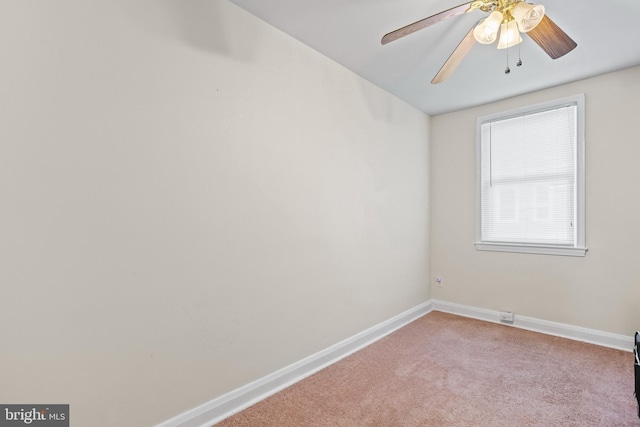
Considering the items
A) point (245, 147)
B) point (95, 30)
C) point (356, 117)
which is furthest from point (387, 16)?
point (95, 30)

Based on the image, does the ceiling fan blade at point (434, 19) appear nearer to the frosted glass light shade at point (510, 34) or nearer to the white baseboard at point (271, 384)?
the frosted glass light shade at point (510, 34)

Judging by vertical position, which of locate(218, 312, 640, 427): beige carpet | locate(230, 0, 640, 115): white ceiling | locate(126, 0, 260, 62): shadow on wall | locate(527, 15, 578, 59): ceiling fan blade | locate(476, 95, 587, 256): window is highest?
locate(230, 0, 640, 115): white ceiling

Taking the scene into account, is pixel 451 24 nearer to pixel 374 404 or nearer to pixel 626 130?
pixel 626 130

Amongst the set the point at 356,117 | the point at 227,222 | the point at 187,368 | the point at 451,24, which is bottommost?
the point at 187,368

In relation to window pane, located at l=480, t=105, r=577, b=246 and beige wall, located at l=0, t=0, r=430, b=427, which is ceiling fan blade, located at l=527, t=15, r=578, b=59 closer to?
beige wall, located at l=0, t=0, r=430, b=427

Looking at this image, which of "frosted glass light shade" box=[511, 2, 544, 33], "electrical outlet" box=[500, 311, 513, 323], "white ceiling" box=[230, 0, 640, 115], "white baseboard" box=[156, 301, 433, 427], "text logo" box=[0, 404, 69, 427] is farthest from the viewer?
"electrical outlet" box=[500, 311, 513, 323]

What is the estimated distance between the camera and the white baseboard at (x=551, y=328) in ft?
9.50

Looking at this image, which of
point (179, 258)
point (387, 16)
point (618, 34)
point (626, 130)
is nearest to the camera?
point (179, 258)

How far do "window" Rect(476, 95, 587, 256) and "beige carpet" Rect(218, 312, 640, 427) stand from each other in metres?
1.05

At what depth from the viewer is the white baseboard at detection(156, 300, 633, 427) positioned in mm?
1844

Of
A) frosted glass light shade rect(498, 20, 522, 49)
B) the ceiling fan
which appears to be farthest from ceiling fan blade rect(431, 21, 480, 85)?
frosted glass light shade rect(498, 20, 522, 49)

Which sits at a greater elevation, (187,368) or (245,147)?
(245,147)

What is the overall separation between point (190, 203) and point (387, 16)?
1.75 meters

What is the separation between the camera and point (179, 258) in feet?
5.74
